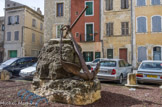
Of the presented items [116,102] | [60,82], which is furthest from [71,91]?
[116,102]

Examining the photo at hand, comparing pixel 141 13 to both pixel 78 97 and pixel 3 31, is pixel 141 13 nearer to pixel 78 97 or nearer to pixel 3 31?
pixel 78 97

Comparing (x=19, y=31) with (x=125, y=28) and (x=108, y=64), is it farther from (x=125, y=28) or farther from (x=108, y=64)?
(x=108, y=64)

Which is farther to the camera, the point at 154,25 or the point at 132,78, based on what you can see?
the point at 154,25

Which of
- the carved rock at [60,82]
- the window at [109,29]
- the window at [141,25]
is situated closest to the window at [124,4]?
the window at [141,25]

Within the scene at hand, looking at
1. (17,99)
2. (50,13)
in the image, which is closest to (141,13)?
(50,13)

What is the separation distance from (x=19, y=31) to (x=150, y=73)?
75.6 ft

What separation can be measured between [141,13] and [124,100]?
17.2 meters

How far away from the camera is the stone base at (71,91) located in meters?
4.11

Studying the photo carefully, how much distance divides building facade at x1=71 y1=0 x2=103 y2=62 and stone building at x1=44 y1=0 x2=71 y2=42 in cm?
108

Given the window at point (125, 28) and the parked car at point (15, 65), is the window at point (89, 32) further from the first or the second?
the parked car at point (15, 65)

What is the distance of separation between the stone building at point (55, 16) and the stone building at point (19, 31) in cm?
471

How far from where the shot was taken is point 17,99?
4449 millimetres

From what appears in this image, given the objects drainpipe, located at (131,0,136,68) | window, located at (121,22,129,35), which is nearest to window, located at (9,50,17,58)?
window, located at (121,22,129,35)

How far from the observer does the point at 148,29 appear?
62.3 ft
